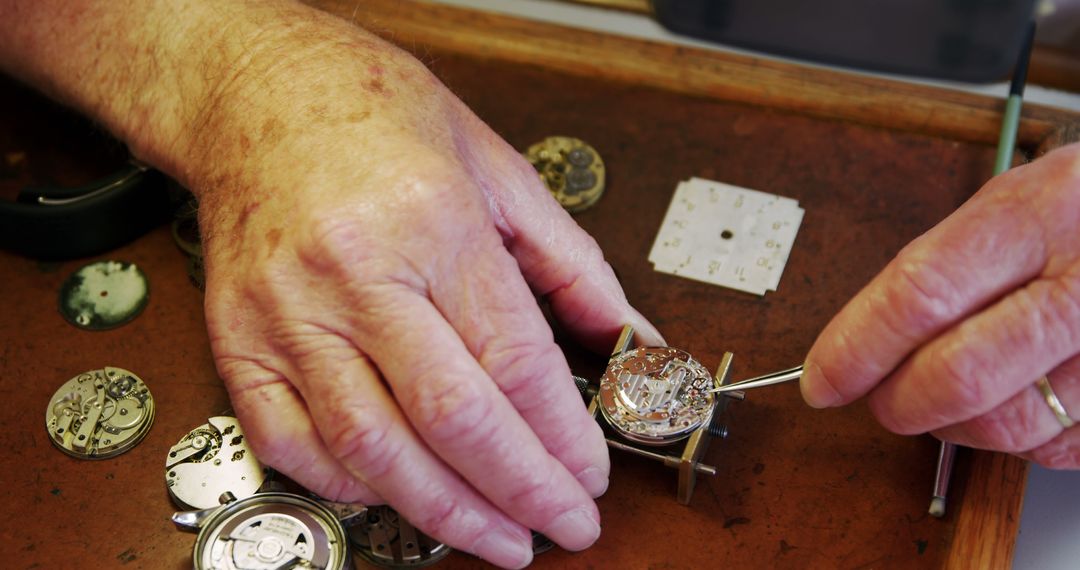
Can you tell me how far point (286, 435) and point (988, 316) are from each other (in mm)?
592

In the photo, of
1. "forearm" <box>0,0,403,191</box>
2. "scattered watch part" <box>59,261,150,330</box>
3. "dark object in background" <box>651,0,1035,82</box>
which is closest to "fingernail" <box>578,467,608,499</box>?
"forearm" <box>0,0,403,191</box>

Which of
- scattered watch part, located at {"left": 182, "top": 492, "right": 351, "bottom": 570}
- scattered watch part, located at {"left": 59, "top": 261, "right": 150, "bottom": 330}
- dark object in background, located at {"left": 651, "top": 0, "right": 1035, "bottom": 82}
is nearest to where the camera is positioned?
scattered watch part, located at {"left": 182, "top": 492, "right": 351, "bottom": 570}

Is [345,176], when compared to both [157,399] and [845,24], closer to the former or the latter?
[157,399]

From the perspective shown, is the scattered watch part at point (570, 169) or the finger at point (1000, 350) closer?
the finger at point (1000, 350)

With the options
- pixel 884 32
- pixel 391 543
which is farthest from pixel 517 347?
pixel 884 32

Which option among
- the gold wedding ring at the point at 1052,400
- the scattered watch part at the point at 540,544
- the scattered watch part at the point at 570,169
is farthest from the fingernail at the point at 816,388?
the scattered watch part at the point at 570,169

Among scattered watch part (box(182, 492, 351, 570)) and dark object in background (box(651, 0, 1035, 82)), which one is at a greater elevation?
dark object in background (box(651, 0, 1035, 82))

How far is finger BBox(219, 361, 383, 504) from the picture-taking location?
32.6 inches

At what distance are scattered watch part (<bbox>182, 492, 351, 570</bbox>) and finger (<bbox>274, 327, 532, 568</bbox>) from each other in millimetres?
76

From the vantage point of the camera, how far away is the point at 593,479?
0.86 meters

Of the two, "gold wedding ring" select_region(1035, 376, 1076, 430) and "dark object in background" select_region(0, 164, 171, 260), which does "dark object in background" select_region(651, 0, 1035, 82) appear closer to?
"gold wedding ring" select_region(1035, 376, 1076, 430)

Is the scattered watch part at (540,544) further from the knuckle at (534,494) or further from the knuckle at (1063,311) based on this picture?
the knuckle at (1063,311)

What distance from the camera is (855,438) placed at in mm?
947

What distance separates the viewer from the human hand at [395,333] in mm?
785
